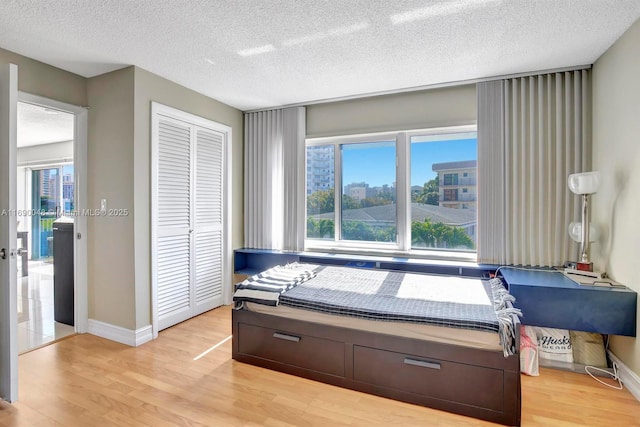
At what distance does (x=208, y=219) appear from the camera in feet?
12.8

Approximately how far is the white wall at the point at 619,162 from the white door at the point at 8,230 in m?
4.07

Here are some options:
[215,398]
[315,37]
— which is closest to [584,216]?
[315,37]

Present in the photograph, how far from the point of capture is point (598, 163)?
278 cm

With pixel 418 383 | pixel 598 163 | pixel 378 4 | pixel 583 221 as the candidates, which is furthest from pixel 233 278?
pixel 598 163

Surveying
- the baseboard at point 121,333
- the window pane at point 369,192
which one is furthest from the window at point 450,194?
the baseboard at point 121,333

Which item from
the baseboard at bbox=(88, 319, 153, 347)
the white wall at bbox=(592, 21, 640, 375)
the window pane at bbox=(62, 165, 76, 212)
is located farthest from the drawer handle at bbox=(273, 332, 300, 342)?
the window pane at bbox=(62, 165, 76, 212)

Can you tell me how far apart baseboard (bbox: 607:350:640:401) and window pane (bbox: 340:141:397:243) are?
2.12 meters

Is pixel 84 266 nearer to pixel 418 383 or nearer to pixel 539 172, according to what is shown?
pixel 418 383

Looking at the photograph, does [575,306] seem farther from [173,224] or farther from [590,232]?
Result: [173,224]

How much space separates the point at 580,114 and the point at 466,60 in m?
1.18

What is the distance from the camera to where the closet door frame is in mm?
3137

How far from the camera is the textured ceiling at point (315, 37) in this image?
2.06 m

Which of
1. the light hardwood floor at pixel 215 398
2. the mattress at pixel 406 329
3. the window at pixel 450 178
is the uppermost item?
the window at pixel 450 178

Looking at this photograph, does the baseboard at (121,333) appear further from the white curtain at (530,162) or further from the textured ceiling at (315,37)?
the white curtain at (530,162)
